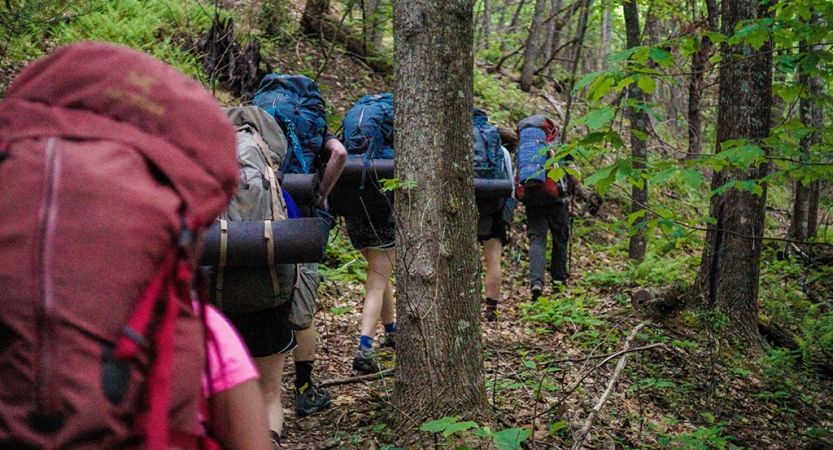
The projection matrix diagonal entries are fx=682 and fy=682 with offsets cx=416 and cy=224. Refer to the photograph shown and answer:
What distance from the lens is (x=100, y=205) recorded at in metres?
0.92

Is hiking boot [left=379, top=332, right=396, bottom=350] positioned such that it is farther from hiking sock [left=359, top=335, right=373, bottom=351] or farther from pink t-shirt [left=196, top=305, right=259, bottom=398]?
pink t-shirt [left=196, top=305, right=259, bottom=398]

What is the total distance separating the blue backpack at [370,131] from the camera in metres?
5.43

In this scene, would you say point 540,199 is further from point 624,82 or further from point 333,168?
point 333,168

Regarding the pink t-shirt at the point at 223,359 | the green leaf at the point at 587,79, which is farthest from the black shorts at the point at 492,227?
the pink t-shirt at the point at 223,359

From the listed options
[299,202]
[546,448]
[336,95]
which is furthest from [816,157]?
[336,95]

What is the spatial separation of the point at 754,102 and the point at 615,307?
102 inches

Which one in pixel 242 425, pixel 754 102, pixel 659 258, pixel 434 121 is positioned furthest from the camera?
pixel 659 258

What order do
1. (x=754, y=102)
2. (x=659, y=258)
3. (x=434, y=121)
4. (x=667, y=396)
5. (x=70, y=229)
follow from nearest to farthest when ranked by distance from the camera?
(x=70, y=229) < (x=434, y=121) < (x=667, y=396) < (x=754, y=102) < (x=659, y=258)

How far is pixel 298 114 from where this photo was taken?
4289 millimetres

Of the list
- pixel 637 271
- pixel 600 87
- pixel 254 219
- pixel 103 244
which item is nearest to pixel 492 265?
pixel 637 271

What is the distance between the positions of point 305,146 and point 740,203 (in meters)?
4.52

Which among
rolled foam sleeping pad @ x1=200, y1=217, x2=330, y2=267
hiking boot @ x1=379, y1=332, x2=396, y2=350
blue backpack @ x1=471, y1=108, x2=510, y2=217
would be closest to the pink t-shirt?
rolled foam sleeping pad @ x1=200, y1=217, x2=330, y2=267

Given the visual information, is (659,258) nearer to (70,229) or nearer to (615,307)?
(615,307)

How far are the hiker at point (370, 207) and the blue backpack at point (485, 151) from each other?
134cm
